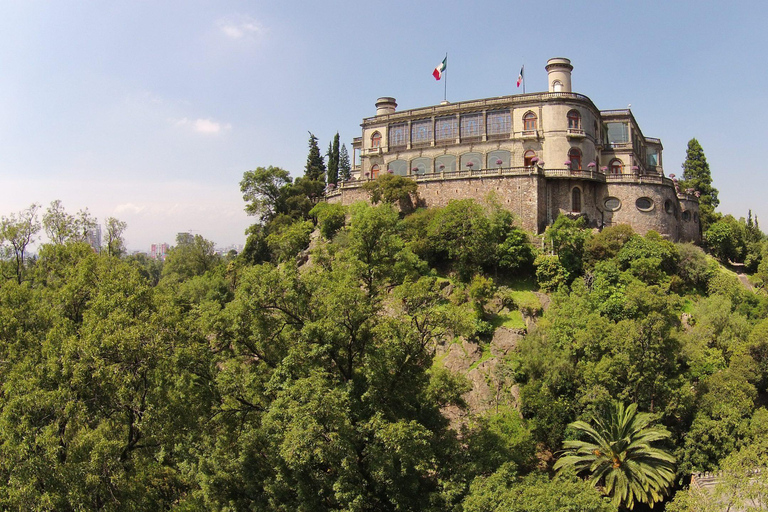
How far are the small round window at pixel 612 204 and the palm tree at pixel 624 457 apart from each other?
868 inches

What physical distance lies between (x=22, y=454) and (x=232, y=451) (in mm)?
6440

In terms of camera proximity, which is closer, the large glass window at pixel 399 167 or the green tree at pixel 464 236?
the green tree at pixel 464 236

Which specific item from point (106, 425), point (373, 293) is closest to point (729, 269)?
point (373, 293)

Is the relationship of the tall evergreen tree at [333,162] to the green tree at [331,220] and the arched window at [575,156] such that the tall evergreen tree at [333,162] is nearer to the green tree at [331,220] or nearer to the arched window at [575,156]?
the green tree at [331,220]

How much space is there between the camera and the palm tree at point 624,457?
2388 centimetres

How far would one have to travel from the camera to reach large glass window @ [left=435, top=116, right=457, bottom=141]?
50.6 meters

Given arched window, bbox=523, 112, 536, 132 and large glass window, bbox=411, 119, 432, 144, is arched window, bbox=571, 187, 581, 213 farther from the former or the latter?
large glass window, bbox=411, 119, 432, 144

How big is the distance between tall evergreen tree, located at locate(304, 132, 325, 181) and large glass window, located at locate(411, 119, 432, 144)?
1622cm

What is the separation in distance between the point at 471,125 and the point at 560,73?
873cm

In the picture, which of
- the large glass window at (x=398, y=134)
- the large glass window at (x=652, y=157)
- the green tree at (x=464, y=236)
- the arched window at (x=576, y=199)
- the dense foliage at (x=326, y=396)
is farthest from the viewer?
the large glass window at (x=652, y=157)

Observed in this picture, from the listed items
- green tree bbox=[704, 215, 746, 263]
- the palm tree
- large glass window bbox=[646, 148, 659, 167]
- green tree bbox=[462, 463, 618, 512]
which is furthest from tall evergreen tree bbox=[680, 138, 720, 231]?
green tree bbox=[462, 463, 618, 512]

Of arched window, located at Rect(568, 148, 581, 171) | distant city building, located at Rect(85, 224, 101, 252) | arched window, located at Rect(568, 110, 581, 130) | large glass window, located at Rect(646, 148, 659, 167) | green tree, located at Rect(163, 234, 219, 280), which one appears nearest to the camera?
distant city building, located at Rect(85, 224, 101, 252)

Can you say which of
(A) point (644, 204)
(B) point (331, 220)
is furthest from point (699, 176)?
(B) point (331, 220)

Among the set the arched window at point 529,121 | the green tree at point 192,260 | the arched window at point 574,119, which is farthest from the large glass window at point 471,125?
the green tree at point 192,260
